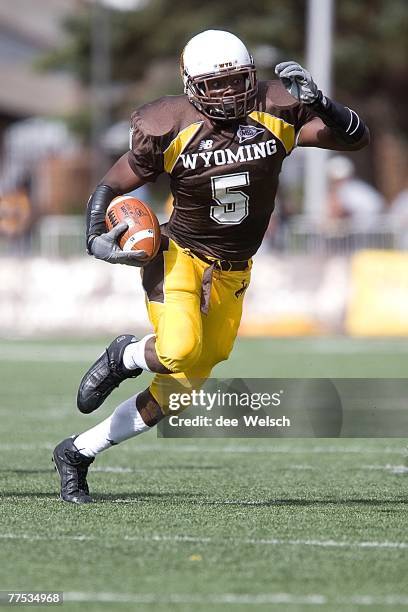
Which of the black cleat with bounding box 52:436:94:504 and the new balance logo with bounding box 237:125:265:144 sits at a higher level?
the new balance logo with bounding box 237:125:265:144

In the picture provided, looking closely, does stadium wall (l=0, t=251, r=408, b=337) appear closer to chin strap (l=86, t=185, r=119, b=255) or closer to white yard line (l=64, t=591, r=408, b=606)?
chin strap (l=86, t=185, r=119, b=255)

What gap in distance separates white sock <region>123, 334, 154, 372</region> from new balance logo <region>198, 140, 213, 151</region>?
780mm

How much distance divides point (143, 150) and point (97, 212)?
31 cm

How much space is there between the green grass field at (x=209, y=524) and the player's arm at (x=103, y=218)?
998mm

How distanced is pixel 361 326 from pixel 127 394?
4993 millimetres

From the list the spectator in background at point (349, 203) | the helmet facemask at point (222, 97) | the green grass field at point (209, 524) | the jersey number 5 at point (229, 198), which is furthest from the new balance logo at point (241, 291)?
the spectator in background at point (349, 203)

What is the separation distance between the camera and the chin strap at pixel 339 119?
17.5 feet

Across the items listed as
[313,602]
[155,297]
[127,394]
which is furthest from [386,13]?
[313,602]

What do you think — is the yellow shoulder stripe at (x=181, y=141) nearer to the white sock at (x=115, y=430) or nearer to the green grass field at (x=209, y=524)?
the white sock at (x=115, y=430)

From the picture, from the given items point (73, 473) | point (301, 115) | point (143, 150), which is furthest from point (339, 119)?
point (73, 473)

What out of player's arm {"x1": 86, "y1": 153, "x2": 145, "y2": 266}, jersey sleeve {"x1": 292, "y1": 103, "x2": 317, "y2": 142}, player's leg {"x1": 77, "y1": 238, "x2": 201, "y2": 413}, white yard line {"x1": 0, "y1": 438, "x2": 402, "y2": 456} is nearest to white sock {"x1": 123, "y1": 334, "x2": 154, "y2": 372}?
player's leg {"x1": 77, "y1": 238, "x2": 201, "y2": 413}

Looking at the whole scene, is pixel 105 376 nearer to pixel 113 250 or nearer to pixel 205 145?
pixel 113 250

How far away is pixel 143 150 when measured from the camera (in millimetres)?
5422

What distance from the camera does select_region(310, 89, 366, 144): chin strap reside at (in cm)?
533
